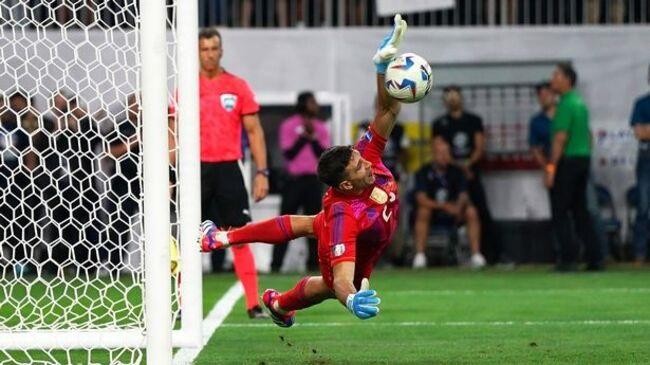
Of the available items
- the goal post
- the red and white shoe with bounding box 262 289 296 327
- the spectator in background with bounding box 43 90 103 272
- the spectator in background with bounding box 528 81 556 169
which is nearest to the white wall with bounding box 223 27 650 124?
the spectator in background with bounding box 528 81 556 169

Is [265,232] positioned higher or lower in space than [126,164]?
lower

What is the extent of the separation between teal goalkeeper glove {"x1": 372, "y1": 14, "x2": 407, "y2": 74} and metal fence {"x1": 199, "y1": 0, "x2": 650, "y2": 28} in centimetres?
1082

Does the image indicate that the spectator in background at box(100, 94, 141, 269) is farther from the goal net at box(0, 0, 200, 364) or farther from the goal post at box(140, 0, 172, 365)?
the goal post at box(140, 0, 172, 365)

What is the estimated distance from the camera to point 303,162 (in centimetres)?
1803

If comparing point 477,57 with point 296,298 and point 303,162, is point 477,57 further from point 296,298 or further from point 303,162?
point 296,298

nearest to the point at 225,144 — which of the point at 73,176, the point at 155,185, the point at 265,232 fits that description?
the point at 73,176

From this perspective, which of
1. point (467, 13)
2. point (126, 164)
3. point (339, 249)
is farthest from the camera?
point (467, 13)

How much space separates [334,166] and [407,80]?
0.62 meters

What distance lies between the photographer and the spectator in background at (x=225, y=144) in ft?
37.5

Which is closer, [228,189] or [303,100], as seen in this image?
[228,189]

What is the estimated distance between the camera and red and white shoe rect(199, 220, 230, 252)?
28.5 feet

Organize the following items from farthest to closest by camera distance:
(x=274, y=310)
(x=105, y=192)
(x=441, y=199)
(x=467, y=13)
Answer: (x=467, y=13), (x=441, y=199), (x=105, y=192), (x=274, y=310)

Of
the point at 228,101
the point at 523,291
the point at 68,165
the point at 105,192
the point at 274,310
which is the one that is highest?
the point at 228,101

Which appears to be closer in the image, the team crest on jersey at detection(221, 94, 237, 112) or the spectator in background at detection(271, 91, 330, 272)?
the team crest on jersey at detection(221, 94, 237, 112)
